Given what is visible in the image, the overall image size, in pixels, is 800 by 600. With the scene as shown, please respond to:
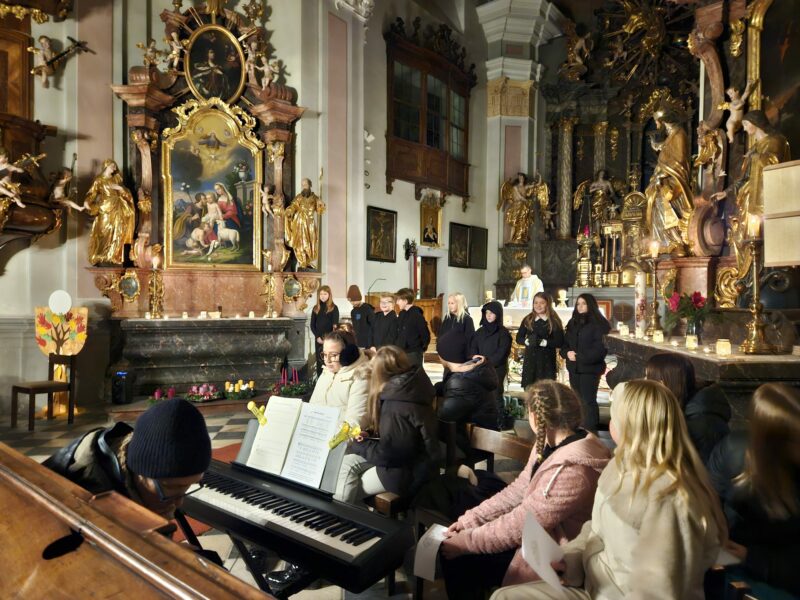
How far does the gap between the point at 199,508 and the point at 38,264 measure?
7.11 m

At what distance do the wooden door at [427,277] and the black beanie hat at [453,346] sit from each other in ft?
28.7

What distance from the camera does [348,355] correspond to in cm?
404

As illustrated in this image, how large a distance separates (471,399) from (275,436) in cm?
208

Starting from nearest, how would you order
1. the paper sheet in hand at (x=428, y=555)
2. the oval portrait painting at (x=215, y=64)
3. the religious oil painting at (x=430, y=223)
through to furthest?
the paper sheet in hand at (x=428, y=555) → the oval portrait painting at (x=215, y=64) → the religious oil painting at (x=430, y=223)

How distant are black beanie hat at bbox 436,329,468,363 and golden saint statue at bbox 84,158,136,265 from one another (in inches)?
221

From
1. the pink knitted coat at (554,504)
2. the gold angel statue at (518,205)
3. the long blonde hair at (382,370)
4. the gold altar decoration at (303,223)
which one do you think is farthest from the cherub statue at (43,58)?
the gold angel statue at (518,205)

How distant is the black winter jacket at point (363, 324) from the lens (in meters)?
7.87

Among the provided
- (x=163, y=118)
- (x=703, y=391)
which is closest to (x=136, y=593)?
(x=703, y=391)

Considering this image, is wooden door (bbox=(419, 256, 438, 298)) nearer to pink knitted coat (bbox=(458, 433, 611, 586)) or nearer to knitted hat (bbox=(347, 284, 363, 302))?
knitted hat (bbox=(347, 284, 363, 302))

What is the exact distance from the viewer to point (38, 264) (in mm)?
8203

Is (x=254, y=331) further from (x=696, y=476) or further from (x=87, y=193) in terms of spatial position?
(x=696, y=476)

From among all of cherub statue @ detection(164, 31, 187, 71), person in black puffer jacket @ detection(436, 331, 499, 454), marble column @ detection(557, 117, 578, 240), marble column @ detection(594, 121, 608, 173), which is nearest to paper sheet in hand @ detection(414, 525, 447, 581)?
person in black puffer jacket @ detection(436, 331, 499, 454)

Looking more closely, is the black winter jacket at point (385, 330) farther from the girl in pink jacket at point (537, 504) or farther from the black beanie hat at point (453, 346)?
the girl in pink jacket at point (537, 504)

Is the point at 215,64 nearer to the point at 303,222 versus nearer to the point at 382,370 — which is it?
the point at 303,222
